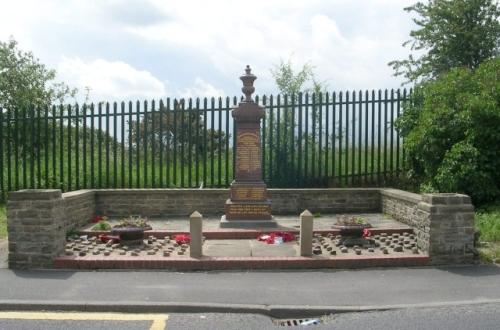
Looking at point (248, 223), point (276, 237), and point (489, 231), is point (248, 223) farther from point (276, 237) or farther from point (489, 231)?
point (489, 231)

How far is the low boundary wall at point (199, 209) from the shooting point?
303 inches

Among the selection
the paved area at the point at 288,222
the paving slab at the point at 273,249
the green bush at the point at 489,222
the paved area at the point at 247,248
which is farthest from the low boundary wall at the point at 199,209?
the paving slab at the point at 273,249

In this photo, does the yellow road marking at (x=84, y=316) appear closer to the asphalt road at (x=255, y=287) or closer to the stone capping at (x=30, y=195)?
the asphalt road at (x=255, y=287)

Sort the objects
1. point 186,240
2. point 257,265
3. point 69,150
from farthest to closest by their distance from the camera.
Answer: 1. point 69,150
2. point 186,240
3. point 257,265

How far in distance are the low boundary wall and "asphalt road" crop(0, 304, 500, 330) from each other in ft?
6.78

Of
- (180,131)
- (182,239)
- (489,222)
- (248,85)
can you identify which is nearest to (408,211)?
(489,222)

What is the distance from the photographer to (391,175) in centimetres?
1384

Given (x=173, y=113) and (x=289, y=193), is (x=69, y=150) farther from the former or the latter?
(x=289, y=193)

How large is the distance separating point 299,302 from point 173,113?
319 inches

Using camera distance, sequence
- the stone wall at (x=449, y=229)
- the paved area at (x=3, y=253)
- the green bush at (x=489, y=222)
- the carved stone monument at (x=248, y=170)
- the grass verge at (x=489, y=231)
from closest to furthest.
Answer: the stone wall at (x=449, y=229)
the paved area at (x=3, y=253)
the grass verge at (x=489, y=231)
the green bush at (x=489, y=222)
the carved stone monument at (x=248, y=170)

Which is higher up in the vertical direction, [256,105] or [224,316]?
[256,105]

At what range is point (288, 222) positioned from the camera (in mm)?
11289

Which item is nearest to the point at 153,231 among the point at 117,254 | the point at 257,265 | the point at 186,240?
the point at 186,240

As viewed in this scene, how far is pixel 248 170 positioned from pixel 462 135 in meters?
4.59
